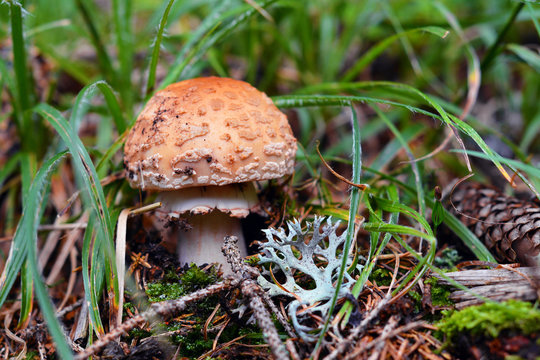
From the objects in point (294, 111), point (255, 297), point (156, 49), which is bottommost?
point (255, 297)

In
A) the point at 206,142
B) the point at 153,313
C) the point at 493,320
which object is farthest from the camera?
the point at 206,142

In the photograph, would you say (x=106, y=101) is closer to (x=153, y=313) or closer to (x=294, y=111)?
(x=153, y=313)

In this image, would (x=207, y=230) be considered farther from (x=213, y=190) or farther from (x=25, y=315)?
(x=25, y=315)

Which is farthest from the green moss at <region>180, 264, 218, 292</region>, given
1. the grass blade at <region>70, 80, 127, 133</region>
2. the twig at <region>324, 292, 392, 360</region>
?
the grass blade at <region>70, 80, 127, 133</region>

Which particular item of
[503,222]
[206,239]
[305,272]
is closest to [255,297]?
[305,272]

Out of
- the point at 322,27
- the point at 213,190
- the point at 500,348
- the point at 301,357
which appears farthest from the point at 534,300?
the point at 322,27

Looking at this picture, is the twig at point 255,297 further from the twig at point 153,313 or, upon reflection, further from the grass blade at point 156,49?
the grass blade at point 156,49

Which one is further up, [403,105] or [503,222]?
[403,105]

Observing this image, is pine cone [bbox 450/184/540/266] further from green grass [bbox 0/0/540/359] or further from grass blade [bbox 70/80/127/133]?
grass blade [bbox 70/80/127/133]
